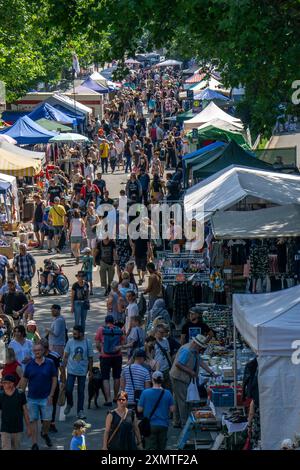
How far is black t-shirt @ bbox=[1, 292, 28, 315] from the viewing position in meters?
19.7

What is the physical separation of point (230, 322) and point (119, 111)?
133 feet

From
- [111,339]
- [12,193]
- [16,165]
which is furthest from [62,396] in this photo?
[16,165]

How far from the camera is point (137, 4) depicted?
734 inches

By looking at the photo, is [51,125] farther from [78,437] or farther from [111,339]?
[78,437]

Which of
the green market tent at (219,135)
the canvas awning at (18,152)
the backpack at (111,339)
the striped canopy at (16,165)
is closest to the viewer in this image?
the backpack at (111,339)

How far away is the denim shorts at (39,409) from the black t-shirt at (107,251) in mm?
8554

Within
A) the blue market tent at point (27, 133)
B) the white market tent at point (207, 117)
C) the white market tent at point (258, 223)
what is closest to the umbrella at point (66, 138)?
the blue market tent at point (27, 133)

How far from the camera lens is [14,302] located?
64.5 ft

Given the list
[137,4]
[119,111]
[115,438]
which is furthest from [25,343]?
[119,111]

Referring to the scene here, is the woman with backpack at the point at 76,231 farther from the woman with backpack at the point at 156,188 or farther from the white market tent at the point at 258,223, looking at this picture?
the white market tent at the point at 258,223

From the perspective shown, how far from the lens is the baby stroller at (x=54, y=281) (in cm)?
2400

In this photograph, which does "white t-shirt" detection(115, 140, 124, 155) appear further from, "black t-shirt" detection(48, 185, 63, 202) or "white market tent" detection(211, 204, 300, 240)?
"white market tent" detection(211, 204, 300, 240)

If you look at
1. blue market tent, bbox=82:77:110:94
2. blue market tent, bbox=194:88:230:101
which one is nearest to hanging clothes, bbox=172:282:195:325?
blue market tent, bbox=194:88:230:101

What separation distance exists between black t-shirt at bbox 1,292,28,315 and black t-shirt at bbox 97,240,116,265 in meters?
3.86
